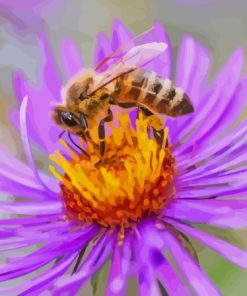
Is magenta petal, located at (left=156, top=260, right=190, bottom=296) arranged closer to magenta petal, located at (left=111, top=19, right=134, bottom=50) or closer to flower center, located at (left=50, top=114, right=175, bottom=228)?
flower center, located at (left=50, top=114, right=175, bottom=228)

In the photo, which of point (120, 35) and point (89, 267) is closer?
point (89, 267)

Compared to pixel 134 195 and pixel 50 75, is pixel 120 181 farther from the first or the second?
pixel 50 75

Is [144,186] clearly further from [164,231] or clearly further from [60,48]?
[60,48]

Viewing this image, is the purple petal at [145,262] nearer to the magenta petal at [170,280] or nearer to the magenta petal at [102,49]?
the magenta petal at [170,280]

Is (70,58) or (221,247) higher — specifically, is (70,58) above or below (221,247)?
above

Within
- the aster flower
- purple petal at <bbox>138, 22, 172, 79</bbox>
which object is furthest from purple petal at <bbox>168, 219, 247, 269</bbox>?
purple petal at <bbox>138, 22, 172, 79</bbox>

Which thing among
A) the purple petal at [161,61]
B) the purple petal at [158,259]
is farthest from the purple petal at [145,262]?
the purple petal at [161,61]

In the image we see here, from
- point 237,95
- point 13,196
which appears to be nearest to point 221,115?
point 237,95

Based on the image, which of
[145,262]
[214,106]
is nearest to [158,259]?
[145,262]
